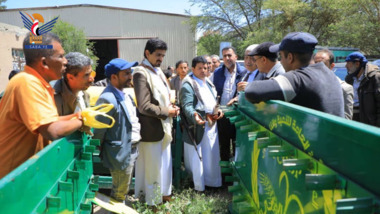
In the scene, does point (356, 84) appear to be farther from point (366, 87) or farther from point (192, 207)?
point (192, 207)

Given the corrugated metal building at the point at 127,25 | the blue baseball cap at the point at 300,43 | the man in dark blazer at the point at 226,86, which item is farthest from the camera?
the corrugated metal building at the point at 127,25

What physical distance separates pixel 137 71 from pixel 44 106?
68.0 inches

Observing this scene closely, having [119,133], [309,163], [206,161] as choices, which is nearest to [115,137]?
[119,133]

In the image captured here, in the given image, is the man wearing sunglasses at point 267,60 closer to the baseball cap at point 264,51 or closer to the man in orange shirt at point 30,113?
the baseball cap at point 264,51

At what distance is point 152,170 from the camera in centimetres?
361

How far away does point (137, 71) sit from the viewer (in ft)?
11.1

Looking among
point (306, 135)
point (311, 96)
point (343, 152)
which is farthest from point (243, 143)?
point (343, 152)

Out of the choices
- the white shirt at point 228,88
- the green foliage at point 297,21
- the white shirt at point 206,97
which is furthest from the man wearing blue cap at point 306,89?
the green foliage at point 297,21

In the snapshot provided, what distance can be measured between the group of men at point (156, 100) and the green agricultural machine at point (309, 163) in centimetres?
31

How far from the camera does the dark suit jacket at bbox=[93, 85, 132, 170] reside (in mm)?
2896

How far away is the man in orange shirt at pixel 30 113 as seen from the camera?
5.54ft

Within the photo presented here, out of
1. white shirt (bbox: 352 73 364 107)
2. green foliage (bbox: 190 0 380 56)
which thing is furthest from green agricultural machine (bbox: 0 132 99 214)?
green foliage (bbox: 190 0 380 56)

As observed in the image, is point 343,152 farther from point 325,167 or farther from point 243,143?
point 243,143

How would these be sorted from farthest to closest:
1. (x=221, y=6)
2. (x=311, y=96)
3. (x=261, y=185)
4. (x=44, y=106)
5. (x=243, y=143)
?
(x=221, y=6) → (x=243, y=143) → (x=261, y=185) → (x=311, y=96) → (x=44, y=106)
